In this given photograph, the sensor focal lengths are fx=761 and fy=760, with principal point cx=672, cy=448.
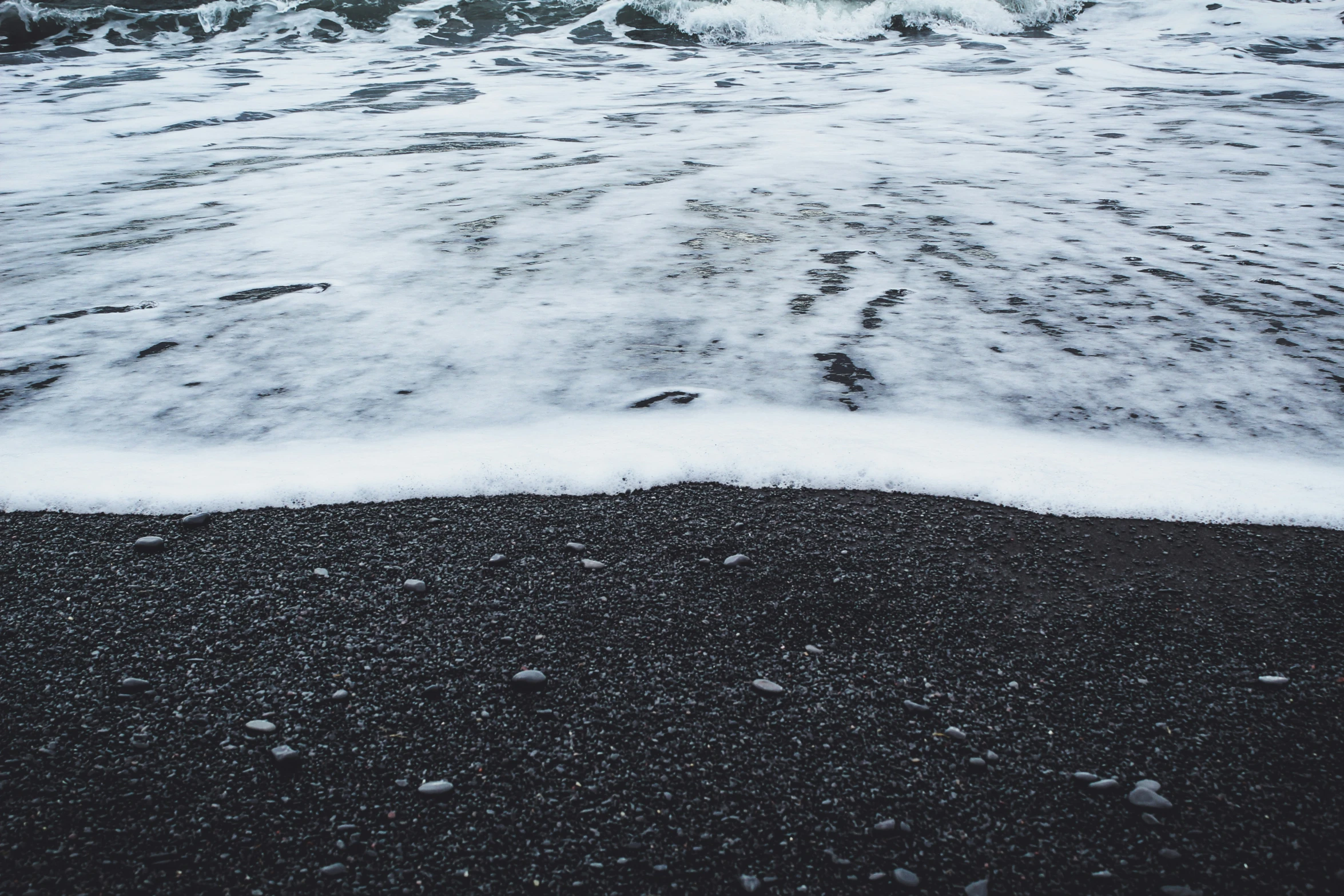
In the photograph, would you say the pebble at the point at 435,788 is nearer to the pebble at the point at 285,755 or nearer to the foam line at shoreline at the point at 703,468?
the pebble at the point at 285,755

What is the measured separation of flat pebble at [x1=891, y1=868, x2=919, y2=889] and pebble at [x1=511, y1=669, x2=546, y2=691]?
0.72 metres

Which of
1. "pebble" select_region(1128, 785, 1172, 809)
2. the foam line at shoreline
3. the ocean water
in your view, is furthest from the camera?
the ocean water

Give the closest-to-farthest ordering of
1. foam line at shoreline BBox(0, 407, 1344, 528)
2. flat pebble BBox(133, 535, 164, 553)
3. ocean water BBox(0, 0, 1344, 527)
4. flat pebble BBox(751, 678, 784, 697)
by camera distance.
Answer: flat pebble BBox(751, 678, 784, 697) < flat pebble BBox(133, 535, 164, 553) < foam line at shoreline BBox(0, 407, 1344, 528) < ocean water BBox(0, 0, 1344, 527)

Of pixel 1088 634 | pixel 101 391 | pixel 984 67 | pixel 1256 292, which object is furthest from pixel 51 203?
pixel 984 67

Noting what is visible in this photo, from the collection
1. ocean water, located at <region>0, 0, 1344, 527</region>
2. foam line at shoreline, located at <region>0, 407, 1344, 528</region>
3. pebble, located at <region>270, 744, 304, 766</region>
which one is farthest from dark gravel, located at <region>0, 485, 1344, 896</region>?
ocean water, located at <region>0, 0, 1344, 527</region>

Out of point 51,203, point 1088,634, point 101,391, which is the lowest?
point 1088,634

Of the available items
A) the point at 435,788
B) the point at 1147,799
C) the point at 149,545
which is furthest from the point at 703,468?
the point at 149,545

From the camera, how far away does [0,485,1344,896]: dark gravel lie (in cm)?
122

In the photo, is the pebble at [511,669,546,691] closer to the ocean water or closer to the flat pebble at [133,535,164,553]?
the ocean water

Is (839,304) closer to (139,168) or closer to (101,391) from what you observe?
(101,391)

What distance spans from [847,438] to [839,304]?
1.26 meters

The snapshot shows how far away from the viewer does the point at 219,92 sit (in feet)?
32.0

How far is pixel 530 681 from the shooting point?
154 centimetres

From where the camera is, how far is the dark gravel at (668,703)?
4.01 feet
